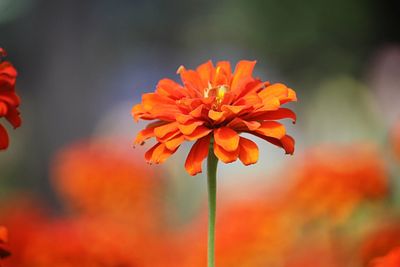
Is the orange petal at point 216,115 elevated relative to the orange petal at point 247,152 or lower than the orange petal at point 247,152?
elevated

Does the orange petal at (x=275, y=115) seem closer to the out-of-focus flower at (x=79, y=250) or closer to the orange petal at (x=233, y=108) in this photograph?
the orange petal at (x=233, y=108)

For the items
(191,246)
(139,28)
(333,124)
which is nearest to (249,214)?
(191,246)

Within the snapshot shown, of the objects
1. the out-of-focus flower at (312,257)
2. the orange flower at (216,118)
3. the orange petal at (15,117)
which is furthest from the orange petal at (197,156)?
the out-of-focus flower at (312,257)

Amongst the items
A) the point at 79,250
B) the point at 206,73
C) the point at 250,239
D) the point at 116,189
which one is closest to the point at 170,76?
the point at 116,189

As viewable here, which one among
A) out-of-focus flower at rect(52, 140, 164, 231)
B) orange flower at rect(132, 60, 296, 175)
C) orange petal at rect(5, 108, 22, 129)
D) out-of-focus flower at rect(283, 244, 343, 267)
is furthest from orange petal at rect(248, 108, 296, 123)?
out-of-focus flower at rect(52, 140, 164, 231)

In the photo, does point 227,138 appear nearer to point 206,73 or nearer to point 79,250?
point 206,73

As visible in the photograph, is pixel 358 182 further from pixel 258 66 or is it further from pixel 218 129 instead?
pixel 258 66

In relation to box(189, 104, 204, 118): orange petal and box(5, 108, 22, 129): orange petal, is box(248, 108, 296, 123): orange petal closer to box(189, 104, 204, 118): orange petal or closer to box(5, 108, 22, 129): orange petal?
box(189, 104, 204, 118): orange petal
